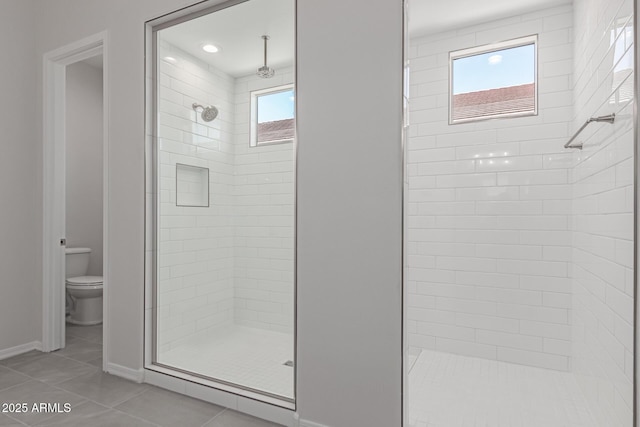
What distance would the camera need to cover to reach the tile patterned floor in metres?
1.87

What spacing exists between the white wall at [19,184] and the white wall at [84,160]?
1.20 metres

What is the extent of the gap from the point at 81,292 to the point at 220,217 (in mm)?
1758

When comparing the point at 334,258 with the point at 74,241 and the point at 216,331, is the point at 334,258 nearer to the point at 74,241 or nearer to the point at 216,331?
the point at 216,331

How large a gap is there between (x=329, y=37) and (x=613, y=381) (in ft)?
6.60

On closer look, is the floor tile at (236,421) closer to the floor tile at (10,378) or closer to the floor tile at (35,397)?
the floor tile at (35,397)

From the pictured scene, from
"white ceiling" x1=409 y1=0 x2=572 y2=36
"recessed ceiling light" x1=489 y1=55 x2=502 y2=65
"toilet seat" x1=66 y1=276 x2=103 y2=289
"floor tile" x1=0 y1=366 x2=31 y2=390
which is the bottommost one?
"floor tile" x1=0 y1=366 x2=31 y2=390

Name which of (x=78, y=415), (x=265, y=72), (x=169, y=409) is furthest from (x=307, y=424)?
(x=265, y=72)

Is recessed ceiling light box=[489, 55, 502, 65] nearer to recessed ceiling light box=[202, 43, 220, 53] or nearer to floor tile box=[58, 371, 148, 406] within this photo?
recessed ceiling light box=[202, 43, 220, 53]

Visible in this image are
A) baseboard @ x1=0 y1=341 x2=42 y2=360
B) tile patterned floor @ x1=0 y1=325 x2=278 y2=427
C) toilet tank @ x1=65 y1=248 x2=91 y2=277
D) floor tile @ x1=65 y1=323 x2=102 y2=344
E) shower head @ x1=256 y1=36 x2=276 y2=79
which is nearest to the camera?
tile patterned floor @ x1=0 y1=325 x2=278 y2=427

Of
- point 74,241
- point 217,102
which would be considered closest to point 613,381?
point 217,102

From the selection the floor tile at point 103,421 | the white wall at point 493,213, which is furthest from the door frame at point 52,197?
the white wall at point 493,213

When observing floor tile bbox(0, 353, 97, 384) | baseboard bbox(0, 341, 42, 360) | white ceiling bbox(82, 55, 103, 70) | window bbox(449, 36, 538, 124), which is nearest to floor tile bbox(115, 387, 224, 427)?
floor tile bbox(0, 353, 97, 384)

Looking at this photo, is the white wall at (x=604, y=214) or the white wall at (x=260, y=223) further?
the white wall at (x=260, y=223)

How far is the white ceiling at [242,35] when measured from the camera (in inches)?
87.9
